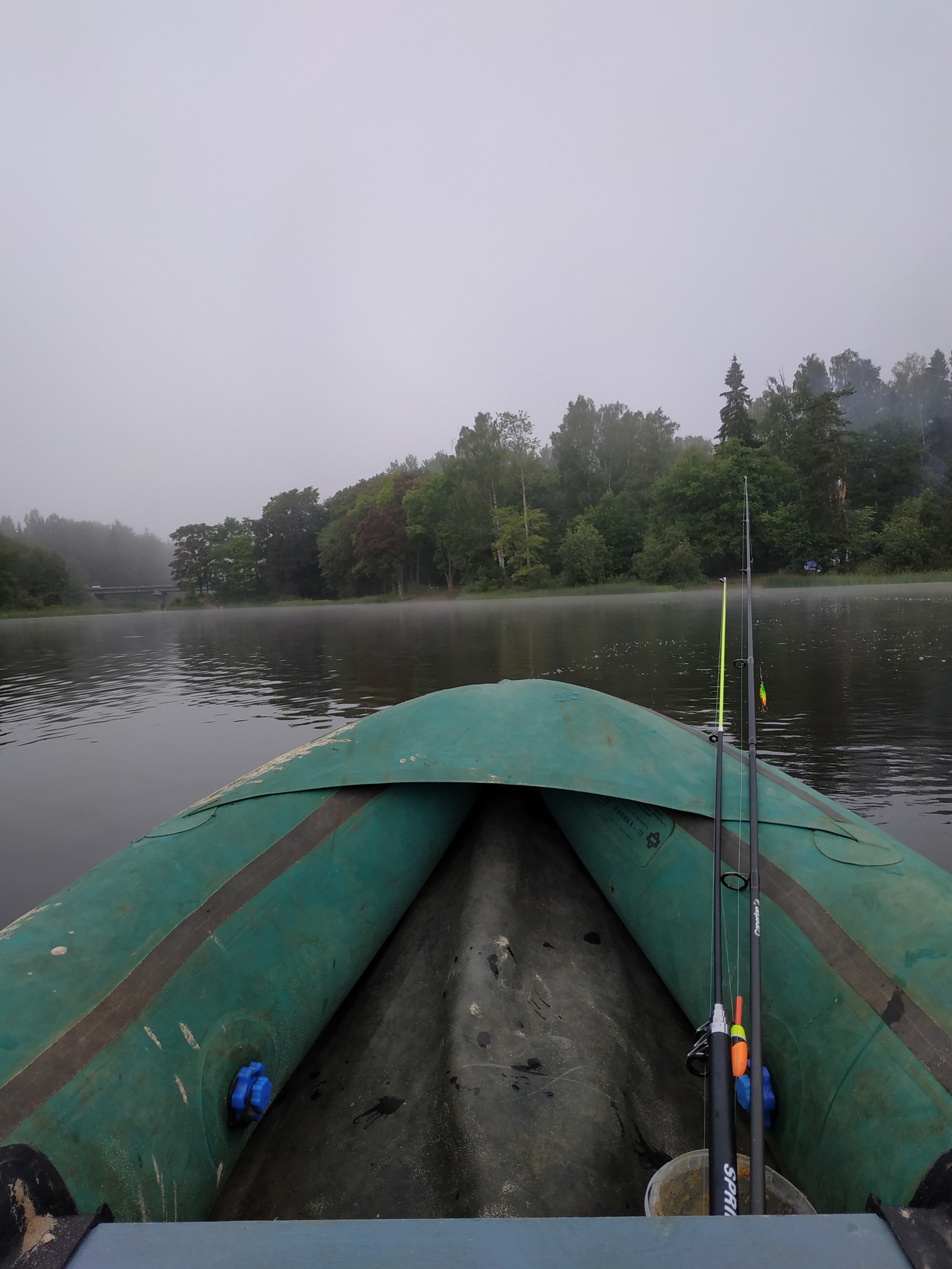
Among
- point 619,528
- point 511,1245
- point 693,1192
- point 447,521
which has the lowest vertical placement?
point 693,1192

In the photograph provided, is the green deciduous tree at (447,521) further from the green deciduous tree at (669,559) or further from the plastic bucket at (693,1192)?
the plastic bucket at (693,1192)

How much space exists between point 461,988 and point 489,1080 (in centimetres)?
41

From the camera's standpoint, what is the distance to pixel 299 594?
93.8 meters

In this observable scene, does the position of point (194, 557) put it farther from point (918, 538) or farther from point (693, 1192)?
point (693, 1192)

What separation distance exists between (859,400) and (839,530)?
113 feet

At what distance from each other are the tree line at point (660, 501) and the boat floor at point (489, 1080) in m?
53.8

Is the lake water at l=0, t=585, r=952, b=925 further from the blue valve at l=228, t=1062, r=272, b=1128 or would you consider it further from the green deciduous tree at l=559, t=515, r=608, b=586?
the green deciduous tree at l=559, t=515, r=608, b=586

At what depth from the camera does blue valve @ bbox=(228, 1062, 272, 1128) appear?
227 cm

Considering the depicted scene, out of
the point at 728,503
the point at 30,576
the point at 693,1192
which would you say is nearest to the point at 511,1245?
the point at 693,1192

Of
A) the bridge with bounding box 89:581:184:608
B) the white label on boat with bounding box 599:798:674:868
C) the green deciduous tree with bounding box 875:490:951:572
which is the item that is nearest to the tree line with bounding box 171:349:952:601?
the green deciduous tree with bounding box 875:490:951:572

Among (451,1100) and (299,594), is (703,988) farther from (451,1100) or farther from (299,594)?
(299,594)

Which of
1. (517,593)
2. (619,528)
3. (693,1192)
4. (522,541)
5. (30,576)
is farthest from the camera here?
(30,576)

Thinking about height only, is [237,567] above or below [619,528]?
below

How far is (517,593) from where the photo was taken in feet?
214
